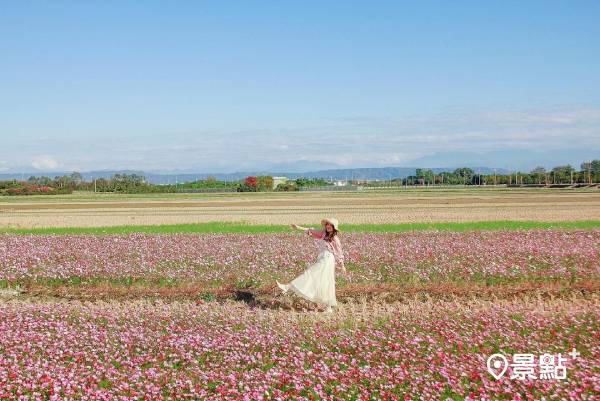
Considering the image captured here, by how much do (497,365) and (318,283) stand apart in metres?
5.54

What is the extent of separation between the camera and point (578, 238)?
80.9 feet

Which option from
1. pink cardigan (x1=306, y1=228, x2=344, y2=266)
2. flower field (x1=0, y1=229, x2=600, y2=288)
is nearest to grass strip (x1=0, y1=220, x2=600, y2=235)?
flower field (x1=0, y1=229, x2=600, y2=288)

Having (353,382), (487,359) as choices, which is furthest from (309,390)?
(487,359)

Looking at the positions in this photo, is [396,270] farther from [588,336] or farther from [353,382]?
[353,382]

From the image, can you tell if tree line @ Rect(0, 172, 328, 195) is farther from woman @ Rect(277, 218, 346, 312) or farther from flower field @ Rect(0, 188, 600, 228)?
woman @ Rect(277, 218, 346, 312)

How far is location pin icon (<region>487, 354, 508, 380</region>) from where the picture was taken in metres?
8.16

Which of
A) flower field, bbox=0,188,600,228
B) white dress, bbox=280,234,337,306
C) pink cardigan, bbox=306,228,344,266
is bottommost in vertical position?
flower field, bbox=0,188,600,228

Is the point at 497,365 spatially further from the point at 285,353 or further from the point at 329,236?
the point at 329,236

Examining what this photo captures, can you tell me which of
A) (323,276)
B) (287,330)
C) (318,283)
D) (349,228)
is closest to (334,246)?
(323,276)

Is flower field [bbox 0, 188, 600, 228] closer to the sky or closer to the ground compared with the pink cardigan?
closer to the ground

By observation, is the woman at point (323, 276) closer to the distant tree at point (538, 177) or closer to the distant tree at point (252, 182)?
the distant tree at point (252, 182)

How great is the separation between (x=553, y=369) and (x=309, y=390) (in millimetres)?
3286

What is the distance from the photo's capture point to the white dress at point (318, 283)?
13.3 meters

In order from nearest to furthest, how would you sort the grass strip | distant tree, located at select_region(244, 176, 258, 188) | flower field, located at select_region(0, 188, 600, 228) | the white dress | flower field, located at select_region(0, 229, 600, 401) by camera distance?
flower field, located at select_region(0, 229, 600, 401), the white dress, the grass strip, flower field, located at select_region(0, 188, 600, 228), distant tree, located at select_region(244, 176, 258, 188)
